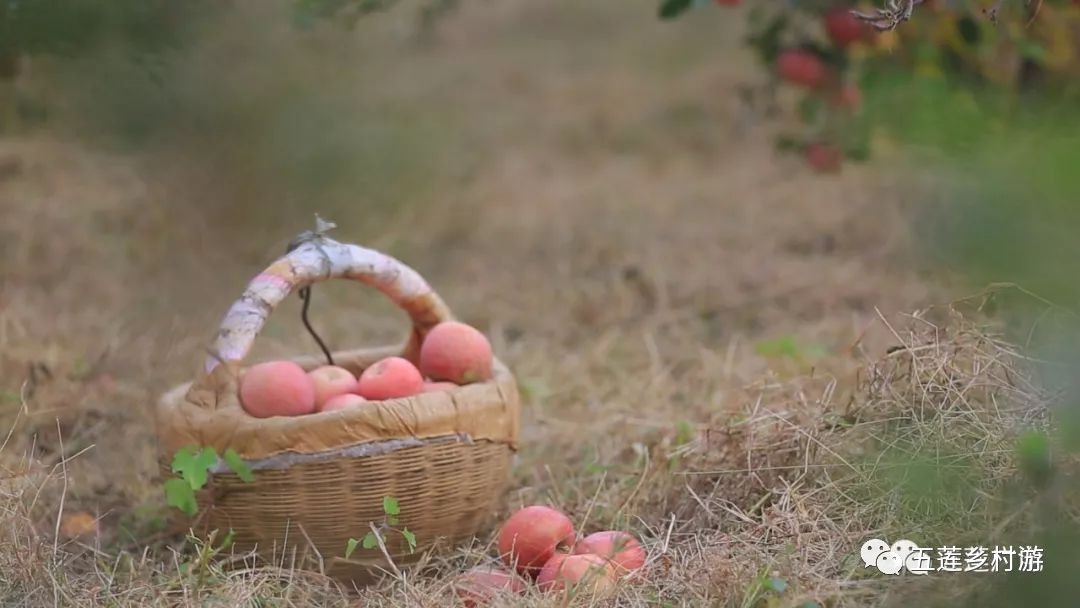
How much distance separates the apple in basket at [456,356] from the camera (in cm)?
211

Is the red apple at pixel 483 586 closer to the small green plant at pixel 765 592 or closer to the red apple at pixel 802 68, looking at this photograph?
the small green plant at pixel 765 592

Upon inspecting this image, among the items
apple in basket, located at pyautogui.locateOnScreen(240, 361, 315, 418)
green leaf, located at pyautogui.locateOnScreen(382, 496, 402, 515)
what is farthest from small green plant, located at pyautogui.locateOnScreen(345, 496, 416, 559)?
apple in basket, located at pyautogui.locateOnScreen(240, 361, 315, 418)

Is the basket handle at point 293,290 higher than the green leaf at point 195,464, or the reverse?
the basket handle at point 293,290

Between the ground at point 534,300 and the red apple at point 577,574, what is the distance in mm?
79

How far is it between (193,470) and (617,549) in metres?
0.64

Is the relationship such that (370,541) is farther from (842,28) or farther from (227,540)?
(842,28)

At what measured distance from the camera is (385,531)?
1949 mm

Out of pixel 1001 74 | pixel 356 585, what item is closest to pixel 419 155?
pixel 1001 74

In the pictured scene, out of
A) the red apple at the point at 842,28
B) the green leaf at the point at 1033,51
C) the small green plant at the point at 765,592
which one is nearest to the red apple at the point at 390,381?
the small green plant at the point at 765,592

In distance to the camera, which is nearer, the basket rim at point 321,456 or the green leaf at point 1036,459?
the green leaf at point 1036,459

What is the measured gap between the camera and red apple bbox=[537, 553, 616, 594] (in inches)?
68.1

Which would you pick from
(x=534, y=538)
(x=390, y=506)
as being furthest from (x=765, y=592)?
(x=390, y=506)

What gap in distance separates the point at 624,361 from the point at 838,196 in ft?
6.58

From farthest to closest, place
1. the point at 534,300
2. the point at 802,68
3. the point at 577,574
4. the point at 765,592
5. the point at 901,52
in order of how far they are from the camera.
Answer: the point at 534,300, the point at 901,52, the point at 802,68, the point at 577,574, the point at 765,592
